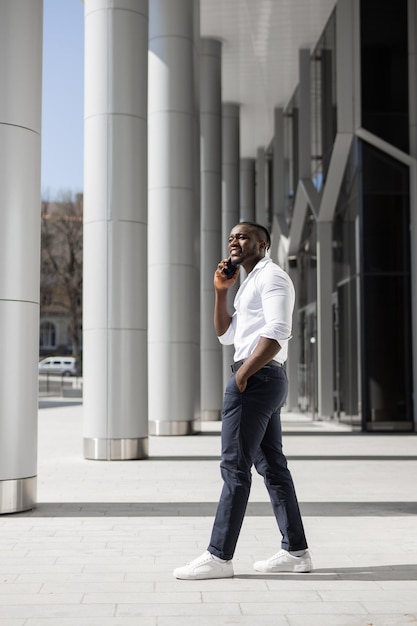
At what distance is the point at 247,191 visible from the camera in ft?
117

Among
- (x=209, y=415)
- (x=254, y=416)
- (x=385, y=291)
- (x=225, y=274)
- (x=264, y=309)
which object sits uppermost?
(x=385, y=291)

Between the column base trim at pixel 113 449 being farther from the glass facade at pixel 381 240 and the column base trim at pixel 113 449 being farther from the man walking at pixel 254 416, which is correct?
the man walking at pixel 254 416

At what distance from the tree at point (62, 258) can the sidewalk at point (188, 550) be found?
4516 cm

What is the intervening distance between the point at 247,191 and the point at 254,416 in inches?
1224

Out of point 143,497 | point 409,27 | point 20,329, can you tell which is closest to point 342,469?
point 143,497

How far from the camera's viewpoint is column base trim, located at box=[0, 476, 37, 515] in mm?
7789

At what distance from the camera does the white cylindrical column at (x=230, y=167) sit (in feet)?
96.9

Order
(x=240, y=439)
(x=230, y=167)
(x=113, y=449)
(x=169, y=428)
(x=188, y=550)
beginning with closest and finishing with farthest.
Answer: (x=240, y=439), (x=188, y=550), (x=113, y=449), (x=169, y=428), (x=230, y=167)

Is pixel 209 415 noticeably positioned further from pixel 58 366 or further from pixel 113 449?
pixel 58 366

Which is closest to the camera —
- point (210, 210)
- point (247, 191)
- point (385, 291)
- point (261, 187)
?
point (385, 291)

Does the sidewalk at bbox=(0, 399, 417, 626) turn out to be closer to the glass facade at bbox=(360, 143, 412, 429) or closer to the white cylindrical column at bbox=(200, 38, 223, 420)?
the glass facade at bbox=(360, 143, 412, 429)

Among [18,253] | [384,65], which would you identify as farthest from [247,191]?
[18,253]

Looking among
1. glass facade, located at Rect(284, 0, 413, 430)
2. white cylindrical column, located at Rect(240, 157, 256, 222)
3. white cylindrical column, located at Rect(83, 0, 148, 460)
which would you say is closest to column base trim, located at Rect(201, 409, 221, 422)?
glass facade, located at Rect(284, 0, 413, 430)

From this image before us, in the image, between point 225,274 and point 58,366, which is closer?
point 225,274
